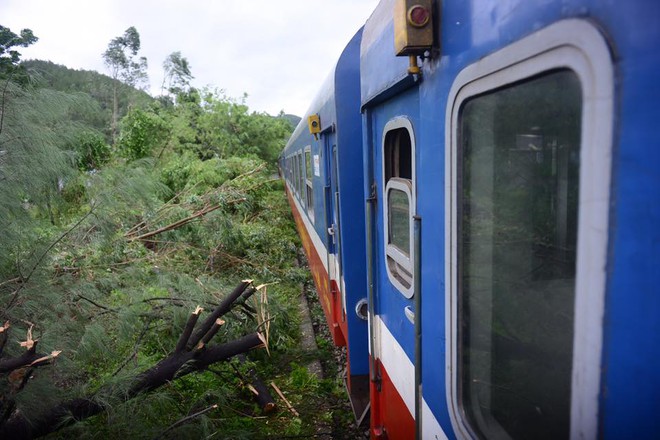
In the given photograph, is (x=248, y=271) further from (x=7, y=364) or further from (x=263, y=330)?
(x=7, y=364)

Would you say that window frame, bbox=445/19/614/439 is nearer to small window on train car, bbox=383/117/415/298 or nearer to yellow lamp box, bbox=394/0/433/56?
yellow lamp box, bbox=394/0/433/56

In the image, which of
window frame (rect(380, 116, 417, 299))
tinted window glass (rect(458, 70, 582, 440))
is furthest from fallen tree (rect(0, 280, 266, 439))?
tinted window glass (rect(458, 70, 582, 440))

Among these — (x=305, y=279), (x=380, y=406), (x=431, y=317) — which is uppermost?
(x=431, y=317)

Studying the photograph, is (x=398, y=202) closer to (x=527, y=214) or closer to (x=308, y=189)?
(x=527, y=214)

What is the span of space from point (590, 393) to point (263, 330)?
177 inches

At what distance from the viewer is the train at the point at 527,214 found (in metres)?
0.76

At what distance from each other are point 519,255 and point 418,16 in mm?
879

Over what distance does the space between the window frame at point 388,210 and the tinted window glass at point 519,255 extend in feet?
1.72

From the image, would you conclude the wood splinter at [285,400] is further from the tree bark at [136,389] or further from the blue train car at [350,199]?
the tree bark at [136,389]

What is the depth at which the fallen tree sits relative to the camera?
2742mm

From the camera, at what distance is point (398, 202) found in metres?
2.28

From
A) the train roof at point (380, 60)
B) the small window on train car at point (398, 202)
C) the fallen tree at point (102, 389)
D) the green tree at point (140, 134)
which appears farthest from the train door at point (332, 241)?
the green tree at point (140, 134)

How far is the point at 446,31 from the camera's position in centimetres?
147

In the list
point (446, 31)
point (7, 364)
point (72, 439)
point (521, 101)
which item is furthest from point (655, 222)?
point (72, 439)
